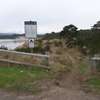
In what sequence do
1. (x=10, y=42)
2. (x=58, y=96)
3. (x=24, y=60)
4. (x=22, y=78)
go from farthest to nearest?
(x=10, y=42), (x=24, y=60), (x=22, y=78), (x=58, y=96)

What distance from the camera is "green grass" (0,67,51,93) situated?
42.9ft

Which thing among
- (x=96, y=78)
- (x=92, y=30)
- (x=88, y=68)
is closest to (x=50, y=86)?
(x=96, y=78)

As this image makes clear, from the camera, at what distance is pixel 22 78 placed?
1465 cm

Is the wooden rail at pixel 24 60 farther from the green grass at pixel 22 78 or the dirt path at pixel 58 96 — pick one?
the dirt path at pixel 58 96

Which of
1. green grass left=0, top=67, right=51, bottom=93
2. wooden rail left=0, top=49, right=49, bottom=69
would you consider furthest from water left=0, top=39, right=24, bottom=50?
green grass left=0, top=67, right=51, bottom=93

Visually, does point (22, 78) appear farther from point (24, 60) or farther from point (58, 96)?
point (24, 60)

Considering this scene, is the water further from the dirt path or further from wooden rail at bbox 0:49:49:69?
the dirt path

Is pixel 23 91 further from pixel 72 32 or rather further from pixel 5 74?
pixel 72 32

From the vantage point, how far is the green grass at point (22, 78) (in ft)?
42.9

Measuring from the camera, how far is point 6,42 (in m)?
29.5

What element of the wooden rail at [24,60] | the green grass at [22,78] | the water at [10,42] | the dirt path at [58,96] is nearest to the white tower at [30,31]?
the wooden rail at [24,60]

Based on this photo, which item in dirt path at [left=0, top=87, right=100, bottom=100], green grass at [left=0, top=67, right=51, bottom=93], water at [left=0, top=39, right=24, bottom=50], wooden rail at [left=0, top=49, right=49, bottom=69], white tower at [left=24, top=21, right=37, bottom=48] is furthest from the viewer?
water at [left=0, top=39, right=24, bottom=50]

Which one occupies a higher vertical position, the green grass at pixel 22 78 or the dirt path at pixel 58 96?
the green grass at pixel 22 78

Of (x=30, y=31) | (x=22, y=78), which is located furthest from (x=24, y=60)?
(x=22, y=78)
